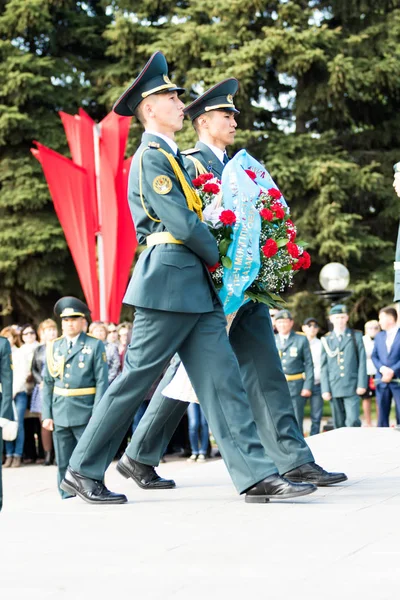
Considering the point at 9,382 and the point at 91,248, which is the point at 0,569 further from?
the point at 91,248

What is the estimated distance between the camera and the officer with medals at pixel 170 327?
4.38 meters

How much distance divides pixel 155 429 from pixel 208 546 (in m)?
1.50

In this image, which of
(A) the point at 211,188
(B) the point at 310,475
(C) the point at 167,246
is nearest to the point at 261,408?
(B) the point at 310,475

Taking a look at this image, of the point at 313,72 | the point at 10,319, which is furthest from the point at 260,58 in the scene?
the point at 10,319

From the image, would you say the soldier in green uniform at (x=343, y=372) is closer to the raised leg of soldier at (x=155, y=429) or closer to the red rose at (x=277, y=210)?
the raised leg of soldier at (x=155, y=429)

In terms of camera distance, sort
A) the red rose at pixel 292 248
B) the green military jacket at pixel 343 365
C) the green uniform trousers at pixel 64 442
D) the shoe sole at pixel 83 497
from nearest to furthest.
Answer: the shoe sole at pixel 83 497 < the red rose at pixel 292 248 < the green uniform trousers at pixel 64 442 < the green military jacket at pixel 343 365

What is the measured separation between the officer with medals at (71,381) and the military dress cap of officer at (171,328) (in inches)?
154

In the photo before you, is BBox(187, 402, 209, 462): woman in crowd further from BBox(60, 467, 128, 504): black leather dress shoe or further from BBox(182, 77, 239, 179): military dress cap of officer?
BBox(60, 467, 128, 504): black leather dress shoe

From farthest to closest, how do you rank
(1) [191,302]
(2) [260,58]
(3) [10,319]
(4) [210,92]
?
(3) [10,319], (2) [260,58], (4) [210,92], (1) [191,302]

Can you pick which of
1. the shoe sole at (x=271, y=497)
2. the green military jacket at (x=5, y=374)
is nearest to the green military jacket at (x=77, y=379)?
the green military jacket at (x=5, y=374)

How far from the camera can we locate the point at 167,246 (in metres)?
4.52

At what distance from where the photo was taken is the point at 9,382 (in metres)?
7.26

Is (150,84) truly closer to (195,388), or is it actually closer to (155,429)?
(195,388)

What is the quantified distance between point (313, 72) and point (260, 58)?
1526 millimetres
